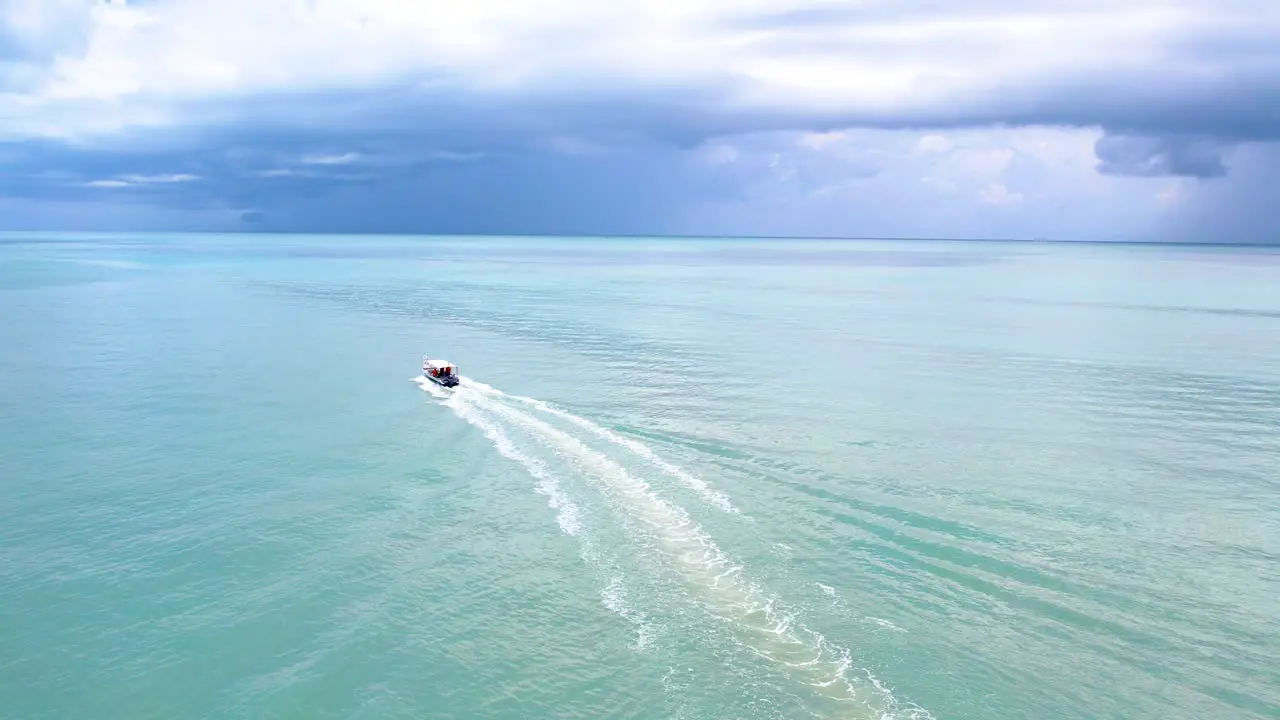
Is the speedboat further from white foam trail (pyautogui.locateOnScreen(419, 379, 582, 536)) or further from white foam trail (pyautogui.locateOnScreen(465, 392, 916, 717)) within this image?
white foam trail (pyautogui.locateOnScreen(465, 392, 916, 717))

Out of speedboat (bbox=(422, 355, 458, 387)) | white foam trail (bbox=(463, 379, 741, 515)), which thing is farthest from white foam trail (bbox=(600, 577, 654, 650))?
speedboat (bbox=(422, 355, 458, 387))

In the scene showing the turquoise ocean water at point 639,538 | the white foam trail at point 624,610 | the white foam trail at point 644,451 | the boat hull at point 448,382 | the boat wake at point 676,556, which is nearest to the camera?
the boat wake at point 676,556

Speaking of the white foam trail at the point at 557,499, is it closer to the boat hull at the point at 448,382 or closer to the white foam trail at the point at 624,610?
the white foam trail at the point at 624,610

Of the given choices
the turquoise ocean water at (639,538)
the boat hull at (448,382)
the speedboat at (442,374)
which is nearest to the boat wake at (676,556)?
the turquoise ocean water at (639,538)

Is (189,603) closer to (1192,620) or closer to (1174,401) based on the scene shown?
(1192,620)

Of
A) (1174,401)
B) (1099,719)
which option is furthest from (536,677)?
(1174,401)

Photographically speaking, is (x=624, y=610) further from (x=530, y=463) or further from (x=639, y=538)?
(x=530, y=463)
